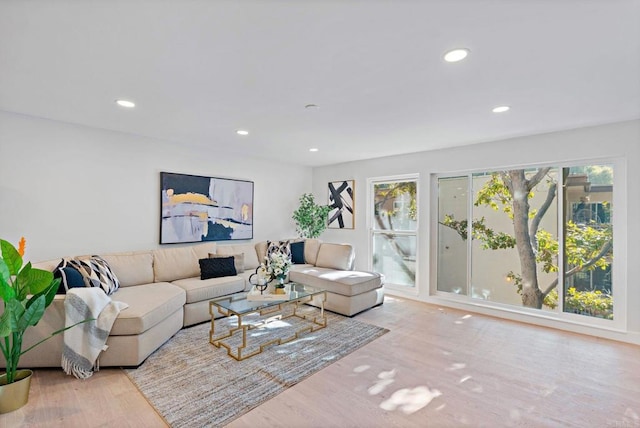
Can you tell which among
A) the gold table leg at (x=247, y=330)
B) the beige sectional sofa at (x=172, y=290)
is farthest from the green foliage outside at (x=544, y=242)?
the gold table leg at (x=247, y=330)

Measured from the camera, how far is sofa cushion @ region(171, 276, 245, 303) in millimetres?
3527

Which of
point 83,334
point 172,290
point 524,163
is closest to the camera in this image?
point 83,334

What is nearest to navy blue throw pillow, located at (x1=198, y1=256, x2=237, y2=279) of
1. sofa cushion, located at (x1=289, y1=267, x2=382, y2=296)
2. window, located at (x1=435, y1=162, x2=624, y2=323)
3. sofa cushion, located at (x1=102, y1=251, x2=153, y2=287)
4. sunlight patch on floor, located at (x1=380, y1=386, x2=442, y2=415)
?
sofa cushion, located at (x1=102, y1=251, x2=153, y2=287)

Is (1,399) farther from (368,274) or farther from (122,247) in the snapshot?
(368,274)

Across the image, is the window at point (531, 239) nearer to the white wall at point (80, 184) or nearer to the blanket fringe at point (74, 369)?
the white wall at point (80, 184)

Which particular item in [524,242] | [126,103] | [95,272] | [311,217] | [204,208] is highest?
[126,103]

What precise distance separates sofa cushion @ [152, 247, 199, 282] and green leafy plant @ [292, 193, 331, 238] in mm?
2118

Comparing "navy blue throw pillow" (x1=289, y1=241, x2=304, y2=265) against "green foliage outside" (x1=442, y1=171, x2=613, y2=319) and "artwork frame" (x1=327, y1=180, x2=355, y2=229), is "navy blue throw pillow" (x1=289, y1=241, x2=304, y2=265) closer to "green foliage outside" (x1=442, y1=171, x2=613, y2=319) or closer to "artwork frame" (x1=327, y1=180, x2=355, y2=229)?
"artwork frame" (x1=327, y1=180, x2=355, y2=229)

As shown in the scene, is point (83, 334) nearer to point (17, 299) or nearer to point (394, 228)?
point (17, 299)

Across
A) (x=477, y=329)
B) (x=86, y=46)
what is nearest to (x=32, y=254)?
(x=86, y=46)

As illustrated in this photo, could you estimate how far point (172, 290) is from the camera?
3346mm

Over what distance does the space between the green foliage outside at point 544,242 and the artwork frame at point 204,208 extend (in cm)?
341

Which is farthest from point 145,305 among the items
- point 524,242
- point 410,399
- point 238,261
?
point 524,242

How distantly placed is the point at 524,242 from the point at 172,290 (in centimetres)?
448
